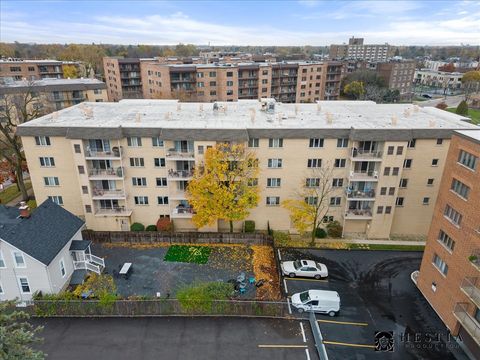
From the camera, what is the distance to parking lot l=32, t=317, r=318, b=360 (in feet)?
84.2

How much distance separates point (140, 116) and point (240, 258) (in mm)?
23008

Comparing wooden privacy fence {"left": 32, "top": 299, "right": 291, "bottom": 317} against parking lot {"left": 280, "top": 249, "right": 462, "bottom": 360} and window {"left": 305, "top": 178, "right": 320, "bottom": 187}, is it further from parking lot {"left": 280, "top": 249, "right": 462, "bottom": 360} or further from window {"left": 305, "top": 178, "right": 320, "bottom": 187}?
window {"left": 305, "top": 178, "right": 320, "bottom": 187}

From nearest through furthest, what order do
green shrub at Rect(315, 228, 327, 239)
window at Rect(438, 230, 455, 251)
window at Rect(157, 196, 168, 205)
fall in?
window at Rect(438, 230, 455, 251)
window at Rect(157, 196, 168, 205)
green shrub at Rect(315, 228, 327, 239)

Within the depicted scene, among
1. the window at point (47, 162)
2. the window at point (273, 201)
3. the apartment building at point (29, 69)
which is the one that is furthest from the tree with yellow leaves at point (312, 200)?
the apartment building at point (29, 69)

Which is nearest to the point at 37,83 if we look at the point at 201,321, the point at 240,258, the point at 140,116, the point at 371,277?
the point at 140,116

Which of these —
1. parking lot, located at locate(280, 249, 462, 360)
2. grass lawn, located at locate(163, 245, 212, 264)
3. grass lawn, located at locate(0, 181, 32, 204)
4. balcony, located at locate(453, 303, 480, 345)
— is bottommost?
parking lot, located at locate(280, 249, 462, 360)

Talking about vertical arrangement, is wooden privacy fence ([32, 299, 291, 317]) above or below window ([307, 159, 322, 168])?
below

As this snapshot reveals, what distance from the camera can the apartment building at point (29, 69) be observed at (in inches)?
4181

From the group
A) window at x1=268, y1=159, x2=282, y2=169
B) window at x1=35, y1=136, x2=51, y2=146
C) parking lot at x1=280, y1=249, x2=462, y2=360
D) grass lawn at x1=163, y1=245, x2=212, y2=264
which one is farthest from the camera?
window at x1=268, y1=159, x2=282, y2=169

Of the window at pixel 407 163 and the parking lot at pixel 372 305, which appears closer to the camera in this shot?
the parking lot at pixel 372 305

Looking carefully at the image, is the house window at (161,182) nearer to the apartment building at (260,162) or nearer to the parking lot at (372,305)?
the apartment building at (260,162)

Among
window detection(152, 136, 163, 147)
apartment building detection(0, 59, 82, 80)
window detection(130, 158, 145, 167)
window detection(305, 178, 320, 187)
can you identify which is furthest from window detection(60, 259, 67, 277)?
apartment building detection(0, 59, 82, 80)

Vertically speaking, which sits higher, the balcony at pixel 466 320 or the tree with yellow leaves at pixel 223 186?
the tree with yellow leaves at pixel 223 186

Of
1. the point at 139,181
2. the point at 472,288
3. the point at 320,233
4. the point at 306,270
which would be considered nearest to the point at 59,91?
the point at 139,181
